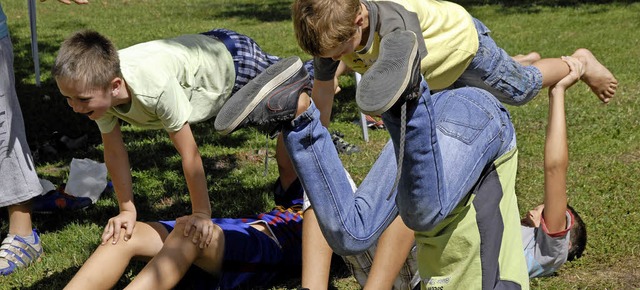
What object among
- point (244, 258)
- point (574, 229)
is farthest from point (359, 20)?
point (574, 229)

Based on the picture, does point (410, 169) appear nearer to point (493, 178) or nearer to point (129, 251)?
point (493, 178)

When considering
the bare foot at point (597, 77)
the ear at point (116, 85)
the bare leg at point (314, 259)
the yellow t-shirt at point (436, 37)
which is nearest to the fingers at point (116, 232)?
the ear at point (116, 85)

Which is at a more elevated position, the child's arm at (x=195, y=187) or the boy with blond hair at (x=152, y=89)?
the boy with blond hair at (x=152, y=89)

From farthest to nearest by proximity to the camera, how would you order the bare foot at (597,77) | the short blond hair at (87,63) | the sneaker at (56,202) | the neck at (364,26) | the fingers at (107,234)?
the sneaker at (56,202) → the bare foot at (597,77) → the fingers at (107,234) → the short blond hair at (87,63) → the neck at (364,26)

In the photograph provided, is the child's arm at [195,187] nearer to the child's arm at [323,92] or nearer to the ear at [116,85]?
the ear at [116,85]

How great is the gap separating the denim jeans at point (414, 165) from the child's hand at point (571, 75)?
138cm

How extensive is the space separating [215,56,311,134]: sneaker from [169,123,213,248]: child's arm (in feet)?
4.02

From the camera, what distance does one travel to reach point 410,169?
8.27 feet

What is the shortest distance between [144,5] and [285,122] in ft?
41.6

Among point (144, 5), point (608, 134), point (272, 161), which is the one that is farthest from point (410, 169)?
point (144, 5)

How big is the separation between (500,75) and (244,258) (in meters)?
→ 1.52

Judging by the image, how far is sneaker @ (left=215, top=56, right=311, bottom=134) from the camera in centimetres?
280

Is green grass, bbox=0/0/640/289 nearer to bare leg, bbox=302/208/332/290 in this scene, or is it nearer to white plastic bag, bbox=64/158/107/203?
white plastic bag, bbox=64/158/107/203

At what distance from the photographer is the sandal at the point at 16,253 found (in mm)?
4566
